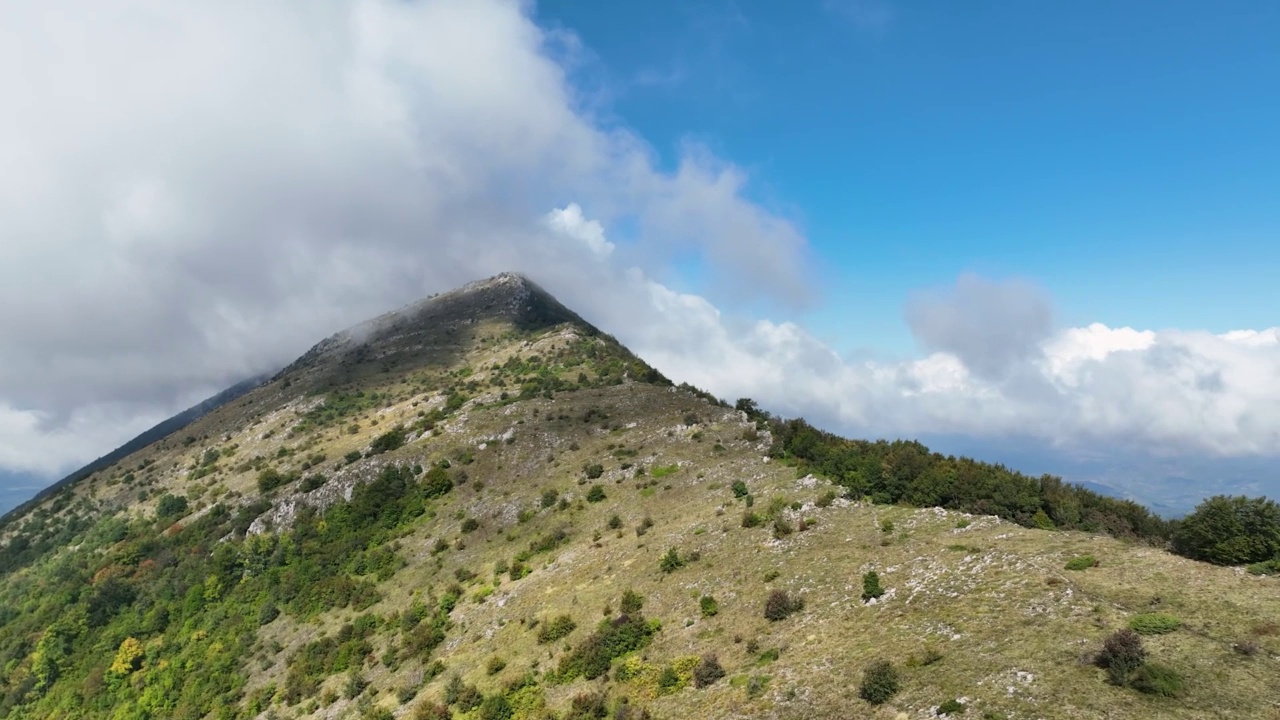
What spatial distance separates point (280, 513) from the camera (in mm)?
71562

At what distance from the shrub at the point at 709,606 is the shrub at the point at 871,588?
8.75 m

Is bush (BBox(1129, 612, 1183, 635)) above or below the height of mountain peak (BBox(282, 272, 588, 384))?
below

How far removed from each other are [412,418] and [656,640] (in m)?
75.8

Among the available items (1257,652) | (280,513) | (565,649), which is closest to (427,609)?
(565,649)

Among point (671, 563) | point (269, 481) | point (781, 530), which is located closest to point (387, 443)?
point (269, 481)

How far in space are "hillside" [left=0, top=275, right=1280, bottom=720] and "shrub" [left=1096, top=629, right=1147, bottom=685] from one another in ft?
1.79

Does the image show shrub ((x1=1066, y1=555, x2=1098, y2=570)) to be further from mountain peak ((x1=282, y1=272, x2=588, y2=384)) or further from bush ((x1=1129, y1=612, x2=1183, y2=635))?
mountain peak ((x1=282, y1=272, x2=588, y2=384))

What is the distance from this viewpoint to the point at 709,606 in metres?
33.5

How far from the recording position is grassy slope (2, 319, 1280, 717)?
2050cm

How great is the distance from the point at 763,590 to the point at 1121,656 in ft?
57.4

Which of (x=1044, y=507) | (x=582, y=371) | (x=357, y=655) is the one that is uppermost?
(x=582, y=371)

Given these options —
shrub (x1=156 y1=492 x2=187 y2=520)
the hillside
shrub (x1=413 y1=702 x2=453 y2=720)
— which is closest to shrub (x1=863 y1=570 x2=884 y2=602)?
the hillside

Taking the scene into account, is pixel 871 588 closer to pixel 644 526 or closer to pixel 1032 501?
pixel 1032 501

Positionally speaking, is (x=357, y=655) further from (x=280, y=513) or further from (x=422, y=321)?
(x=422, y=321)
